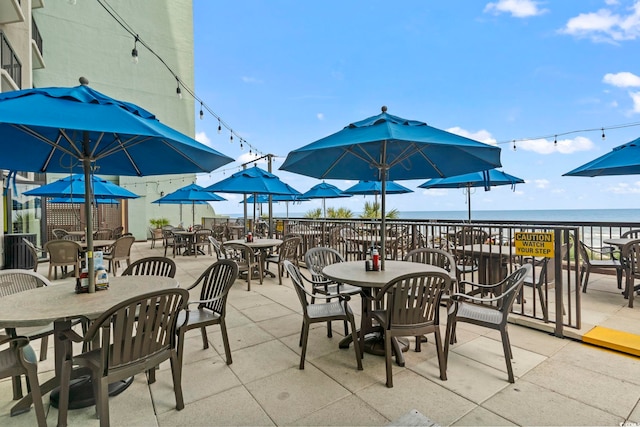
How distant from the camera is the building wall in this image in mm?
13219

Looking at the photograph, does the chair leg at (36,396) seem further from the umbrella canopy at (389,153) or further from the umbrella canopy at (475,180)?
the umbrella canopy at (475,180)

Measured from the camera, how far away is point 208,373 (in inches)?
103

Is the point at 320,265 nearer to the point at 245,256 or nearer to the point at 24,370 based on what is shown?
the point at 245,256

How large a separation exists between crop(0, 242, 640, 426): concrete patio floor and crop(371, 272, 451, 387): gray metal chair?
250 millimetres

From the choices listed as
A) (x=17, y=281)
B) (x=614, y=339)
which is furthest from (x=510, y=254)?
(x=17, y=281)

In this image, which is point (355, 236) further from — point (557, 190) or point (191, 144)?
point (557, 190)

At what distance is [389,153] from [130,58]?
52.4 feet

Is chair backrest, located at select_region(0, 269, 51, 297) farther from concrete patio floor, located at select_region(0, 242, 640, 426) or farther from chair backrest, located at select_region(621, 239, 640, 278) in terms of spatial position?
chair backrest, located at select_region(621, 239, 640, 278)

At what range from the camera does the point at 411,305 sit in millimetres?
2389

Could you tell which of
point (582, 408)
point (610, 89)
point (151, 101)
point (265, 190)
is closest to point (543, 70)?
point (610, 89)

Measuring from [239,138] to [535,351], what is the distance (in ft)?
32.1

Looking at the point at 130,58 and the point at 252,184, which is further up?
the point at 130,58

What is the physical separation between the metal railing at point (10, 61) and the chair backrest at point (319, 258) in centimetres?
Result: 762

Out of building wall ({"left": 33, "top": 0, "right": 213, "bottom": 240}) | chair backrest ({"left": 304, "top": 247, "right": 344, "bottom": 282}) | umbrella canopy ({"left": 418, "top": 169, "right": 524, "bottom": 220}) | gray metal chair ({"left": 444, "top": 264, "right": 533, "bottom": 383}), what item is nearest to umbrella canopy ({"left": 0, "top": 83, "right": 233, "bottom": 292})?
chair backrest ({"left": 304, "top": 247, "right": 344, "bottom": 282})
